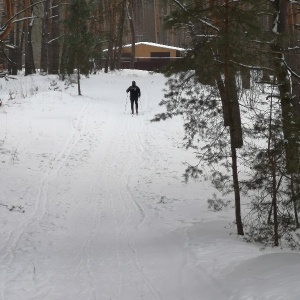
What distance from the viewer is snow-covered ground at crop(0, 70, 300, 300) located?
6.08 metres

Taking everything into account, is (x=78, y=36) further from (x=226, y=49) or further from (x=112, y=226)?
(x=226, y=49)

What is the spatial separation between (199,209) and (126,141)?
7616mm

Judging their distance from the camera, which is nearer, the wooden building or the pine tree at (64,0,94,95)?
the pine tree at (64,0,94,95)

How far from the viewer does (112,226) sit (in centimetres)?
916

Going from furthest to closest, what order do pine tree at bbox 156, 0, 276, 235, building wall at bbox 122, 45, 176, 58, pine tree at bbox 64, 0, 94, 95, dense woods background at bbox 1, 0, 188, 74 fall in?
1. building wall at bbox 122, 45, 176, 58
2. pine tree at bbox 64, 0, 94, 95
3. dense woods background at bbox 1, 0, 188, 74
4. pine tree at bbox 156, 0, 276, 235

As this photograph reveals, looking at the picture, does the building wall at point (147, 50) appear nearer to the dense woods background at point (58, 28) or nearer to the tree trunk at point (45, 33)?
the dense woods background at point (58, 28)

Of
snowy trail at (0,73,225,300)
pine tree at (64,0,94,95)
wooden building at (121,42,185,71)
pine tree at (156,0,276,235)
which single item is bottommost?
snowy trail at (0,73,225,300)

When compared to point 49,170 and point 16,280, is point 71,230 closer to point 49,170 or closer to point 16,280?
point 16,280

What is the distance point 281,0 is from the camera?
1109 centimetres

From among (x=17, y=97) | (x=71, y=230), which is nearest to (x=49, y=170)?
(x=71, y=230)

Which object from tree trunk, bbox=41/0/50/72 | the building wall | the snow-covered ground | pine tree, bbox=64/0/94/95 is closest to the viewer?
the snow-covered ground

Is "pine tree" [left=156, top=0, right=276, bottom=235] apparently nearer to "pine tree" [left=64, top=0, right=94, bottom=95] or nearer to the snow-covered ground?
the snow-covered ground

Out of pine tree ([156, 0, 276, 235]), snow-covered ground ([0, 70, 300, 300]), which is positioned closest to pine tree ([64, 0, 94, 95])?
snow-covered ground ([0, 70, 300, 300])

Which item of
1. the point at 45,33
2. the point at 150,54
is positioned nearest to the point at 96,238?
the point at 45,33
